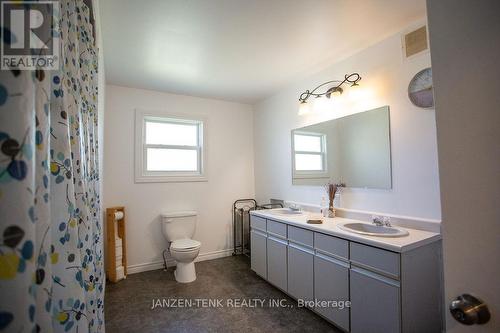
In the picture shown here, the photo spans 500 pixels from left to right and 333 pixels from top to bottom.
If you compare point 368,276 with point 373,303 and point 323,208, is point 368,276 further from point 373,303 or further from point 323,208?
point 323,208

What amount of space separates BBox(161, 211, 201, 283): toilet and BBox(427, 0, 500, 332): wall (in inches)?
98.5

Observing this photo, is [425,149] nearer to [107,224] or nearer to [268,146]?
[268,146]

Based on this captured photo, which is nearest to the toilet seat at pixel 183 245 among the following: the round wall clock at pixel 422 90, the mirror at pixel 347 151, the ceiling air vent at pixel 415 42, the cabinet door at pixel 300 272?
the cabinet door at pixel 300 272

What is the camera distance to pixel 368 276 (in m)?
1.58

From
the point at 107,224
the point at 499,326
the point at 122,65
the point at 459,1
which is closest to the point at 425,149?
the point at 459,1

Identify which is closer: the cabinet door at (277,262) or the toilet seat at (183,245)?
the cabinet door at (277,262)

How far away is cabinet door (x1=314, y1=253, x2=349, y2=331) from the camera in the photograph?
1.74 metres

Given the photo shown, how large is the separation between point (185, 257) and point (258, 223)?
37.6 inches

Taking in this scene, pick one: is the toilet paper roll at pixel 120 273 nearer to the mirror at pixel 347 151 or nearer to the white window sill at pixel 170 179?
the white window sill at pixel 170 179

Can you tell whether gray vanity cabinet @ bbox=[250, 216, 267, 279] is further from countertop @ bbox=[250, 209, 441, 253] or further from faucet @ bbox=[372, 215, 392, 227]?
faucet @ bbox=[372, 215, 392, 227]

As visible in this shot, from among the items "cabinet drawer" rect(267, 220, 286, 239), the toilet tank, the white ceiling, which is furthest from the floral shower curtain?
the toilet tank

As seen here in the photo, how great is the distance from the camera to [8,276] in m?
0.36

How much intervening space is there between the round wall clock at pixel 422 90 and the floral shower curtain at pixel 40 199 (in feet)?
7.10

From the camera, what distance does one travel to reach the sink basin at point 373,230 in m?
1.65
